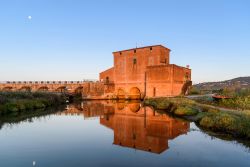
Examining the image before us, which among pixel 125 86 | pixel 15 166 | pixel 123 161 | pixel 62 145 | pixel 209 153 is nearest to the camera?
pixel 15 166

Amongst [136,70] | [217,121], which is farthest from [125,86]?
[217,121]

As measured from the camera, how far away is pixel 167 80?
→ 1449 inches

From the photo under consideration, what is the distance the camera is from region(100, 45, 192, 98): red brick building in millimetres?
37281

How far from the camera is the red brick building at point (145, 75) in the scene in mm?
37281

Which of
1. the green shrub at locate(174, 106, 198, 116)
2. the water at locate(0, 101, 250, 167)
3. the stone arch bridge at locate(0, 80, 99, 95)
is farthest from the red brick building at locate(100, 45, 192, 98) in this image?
the water at locate(0, 101, 250, 167)

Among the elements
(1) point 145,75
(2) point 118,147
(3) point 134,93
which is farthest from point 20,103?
(3) point 134,93

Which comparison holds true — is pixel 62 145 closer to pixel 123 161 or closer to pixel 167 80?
pixel 123 161

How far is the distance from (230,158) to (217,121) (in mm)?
5126

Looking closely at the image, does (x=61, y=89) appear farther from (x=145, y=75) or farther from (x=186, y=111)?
(x=186, y=111)

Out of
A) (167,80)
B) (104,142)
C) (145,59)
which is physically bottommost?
(104,142)

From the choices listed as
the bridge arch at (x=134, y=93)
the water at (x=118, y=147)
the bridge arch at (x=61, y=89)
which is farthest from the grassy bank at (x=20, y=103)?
the bridge arch at (x=61, y=89)

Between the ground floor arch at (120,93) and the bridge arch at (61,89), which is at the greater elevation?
the bridge arch at (61,89)

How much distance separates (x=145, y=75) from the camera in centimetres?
4081

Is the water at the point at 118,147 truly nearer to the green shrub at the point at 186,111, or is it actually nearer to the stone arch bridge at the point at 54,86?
the green shrub at the point at 186,111
